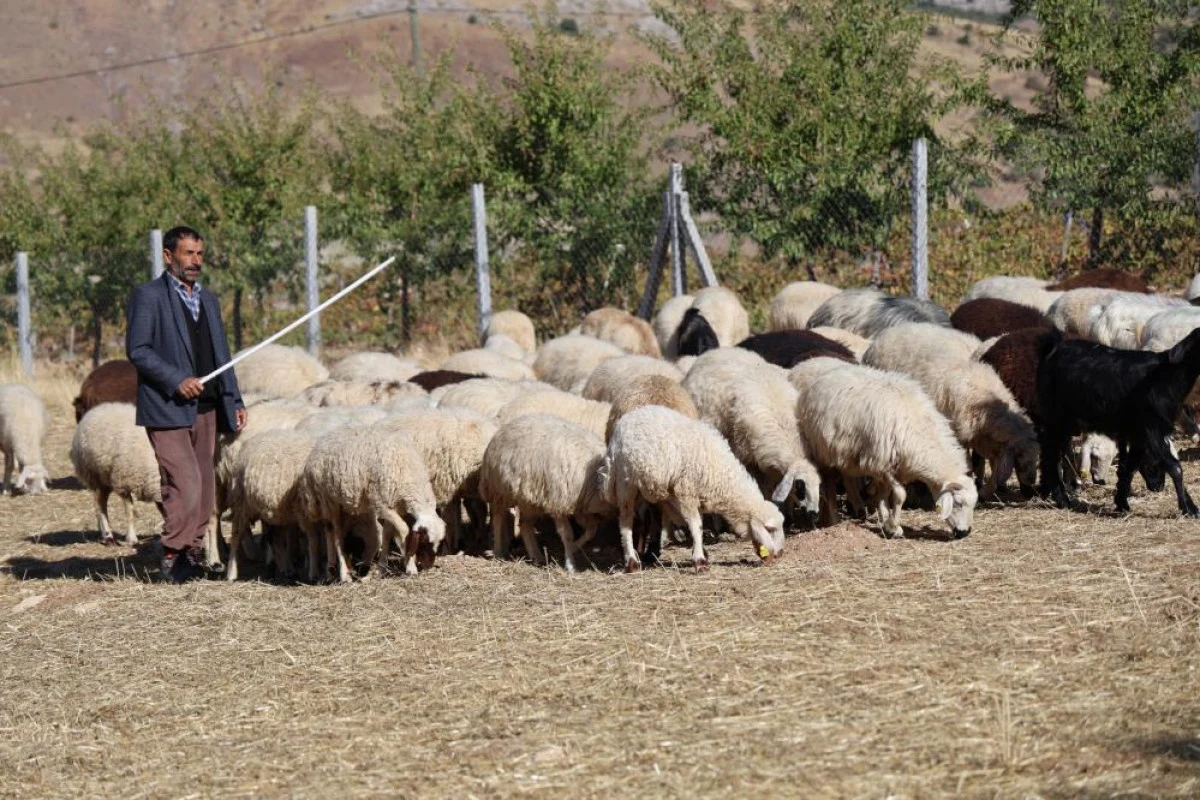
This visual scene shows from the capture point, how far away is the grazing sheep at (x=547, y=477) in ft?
30.3

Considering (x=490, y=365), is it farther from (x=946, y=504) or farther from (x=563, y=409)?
(x=946, y=504)

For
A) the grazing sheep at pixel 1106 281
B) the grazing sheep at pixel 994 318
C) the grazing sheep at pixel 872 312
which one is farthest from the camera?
the grazing sheep at pixel 1106 281

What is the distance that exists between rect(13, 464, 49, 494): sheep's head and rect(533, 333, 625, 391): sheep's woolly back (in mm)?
4912

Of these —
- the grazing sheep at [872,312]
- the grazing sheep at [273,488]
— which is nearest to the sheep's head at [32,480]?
the grazing sheep at [273,488]

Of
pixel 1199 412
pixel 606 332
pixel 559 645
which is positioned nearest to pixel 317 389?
pixel 606 332

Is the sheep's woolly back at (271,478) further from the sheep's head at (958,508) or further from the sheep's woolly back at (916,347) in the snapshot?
the sheep's woolly back at (916,347)

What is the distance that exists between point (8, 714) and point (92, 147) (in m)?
23.0

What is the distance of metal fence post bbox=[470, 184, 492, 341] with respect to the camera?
18.4 meters

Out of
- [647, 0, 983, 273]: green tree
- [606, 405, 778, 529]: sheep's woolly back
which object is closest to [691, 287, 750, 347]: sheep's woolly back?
[647, 0, 983, 273]: green tree

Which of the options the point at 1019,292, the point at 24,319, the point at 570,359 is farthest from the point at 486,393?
the point at 24,319

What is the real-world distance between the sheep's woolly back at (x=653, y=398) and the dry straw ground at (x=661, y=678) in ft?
4.82

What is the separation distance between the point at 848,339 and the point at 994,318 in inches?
49.5

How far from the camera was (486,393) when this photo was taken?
11453mm

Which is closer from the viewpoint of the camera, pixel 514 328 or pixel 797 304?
pixel 797 304
